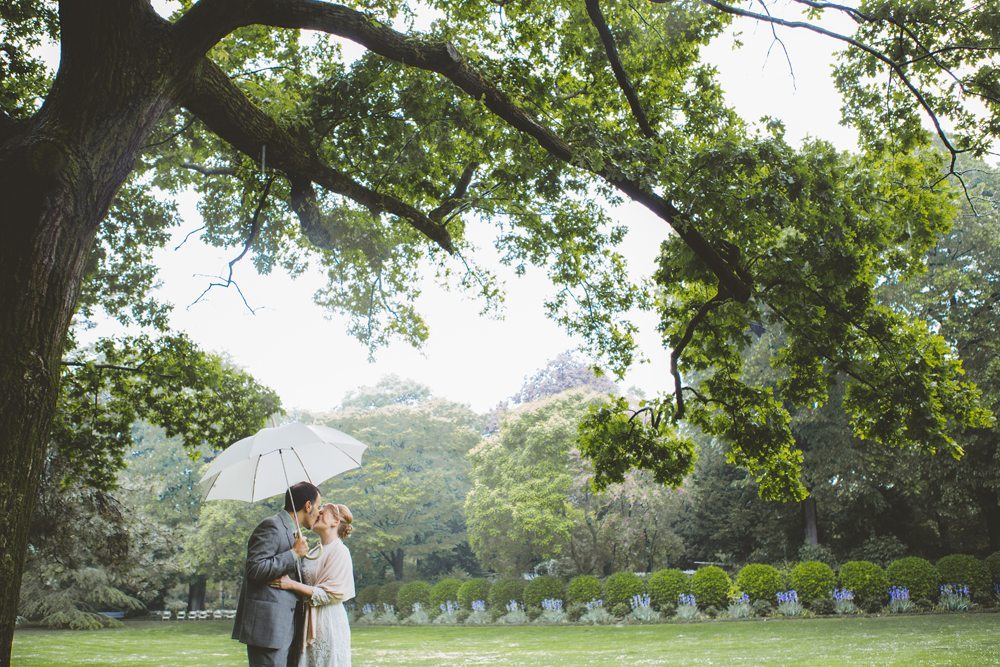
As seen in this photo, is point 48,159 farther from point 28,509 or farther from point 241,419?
point 241,419

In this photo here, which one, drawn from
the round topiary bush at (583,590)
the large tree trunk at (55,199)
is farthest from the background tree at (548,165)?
the round topiary bush at (583,590)

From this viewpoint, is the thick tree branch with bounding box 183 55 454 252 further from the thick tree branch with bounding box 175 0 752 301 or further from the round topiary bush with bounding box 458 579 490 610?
the round topiary bush with bounding box 458 579 490 610

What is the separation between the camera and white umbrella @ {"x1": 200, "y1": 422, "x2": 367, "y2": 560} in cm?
509

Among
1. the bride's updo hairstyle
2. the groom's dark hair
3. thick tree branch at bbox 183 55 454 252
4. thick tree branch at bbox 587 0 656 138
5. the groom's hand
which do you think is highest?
thick tree branch at bbox 587 0 656 138

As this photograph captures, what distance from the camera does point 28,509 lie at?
11.4 feet

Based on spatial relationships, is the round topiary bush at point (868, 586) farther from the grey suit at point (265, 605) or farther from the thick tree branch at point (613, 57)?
the grey suit at point (265, 605)

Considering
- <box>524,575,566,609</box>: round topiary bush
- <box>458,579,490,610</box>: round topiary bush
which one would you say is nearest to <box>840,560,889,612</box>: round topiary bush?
<box>524,575,566,609</box>: round topiary bush

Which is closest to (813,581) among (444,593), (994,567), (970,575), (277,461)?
(970,575)

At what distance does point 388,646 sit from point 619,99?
1407 cm

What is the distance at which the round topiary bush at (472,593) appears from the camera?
23859 mm

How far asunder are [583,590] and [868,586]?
24.7 ft

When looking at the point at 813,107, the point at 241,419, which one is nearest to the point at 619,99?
the point at 813,107

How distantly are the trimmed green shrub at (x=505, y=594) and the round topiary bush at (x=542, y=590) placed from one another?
0.52 meters

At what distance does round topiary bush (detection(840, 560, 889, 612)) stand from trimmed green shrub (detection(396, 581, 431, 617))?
14.0 meters
